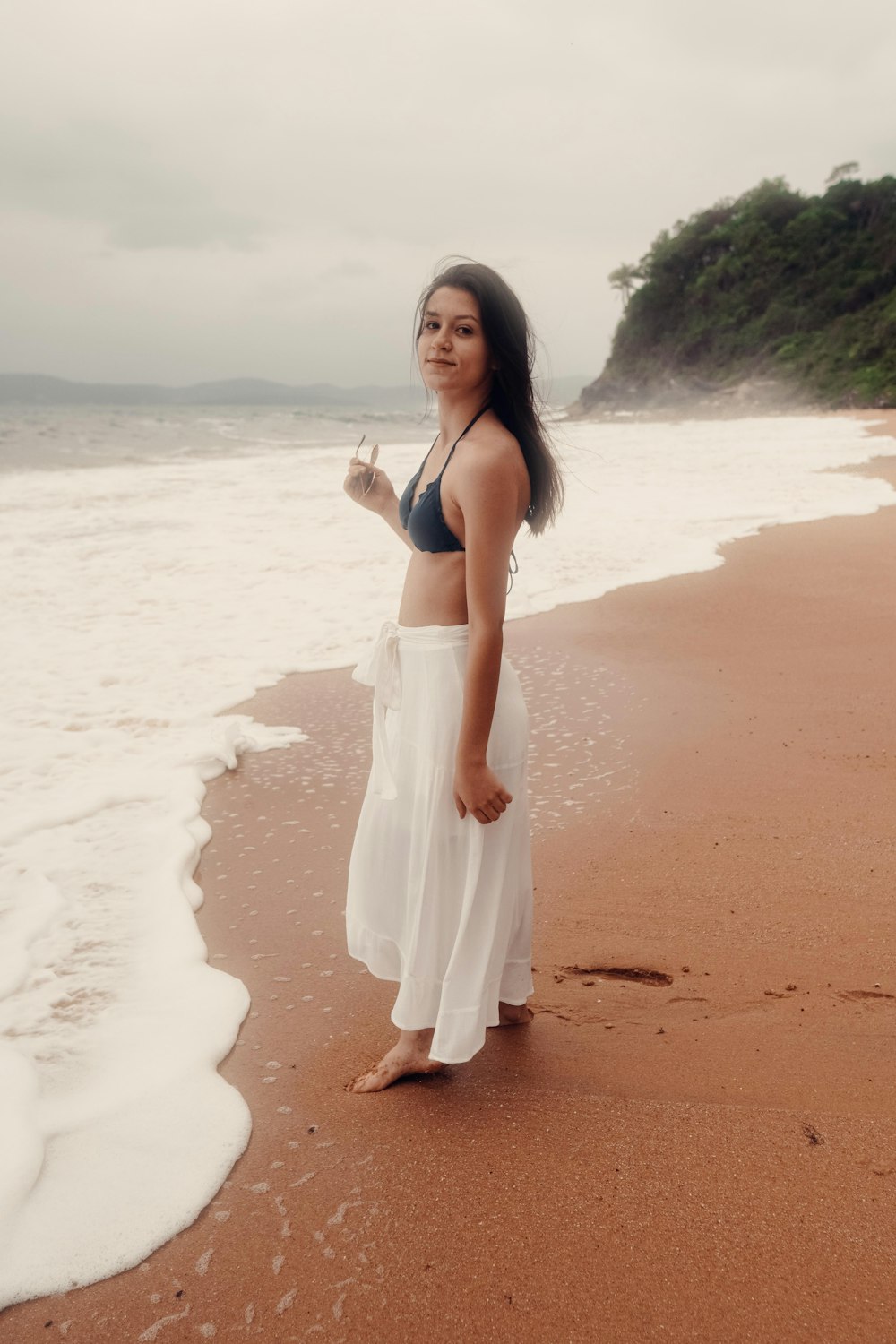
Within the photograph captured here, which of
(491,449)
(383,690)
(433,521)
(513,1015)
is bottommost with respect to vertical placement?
(513,1015)

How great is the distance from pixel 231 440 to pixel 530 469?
32.8m

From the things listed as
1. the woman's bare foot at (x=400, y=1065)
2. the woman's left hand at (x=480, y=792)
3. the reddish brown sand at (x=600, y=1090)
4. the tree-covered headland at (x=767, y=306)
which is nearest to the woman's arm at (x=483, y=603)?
the woman's left hand at (x=480, y=792)

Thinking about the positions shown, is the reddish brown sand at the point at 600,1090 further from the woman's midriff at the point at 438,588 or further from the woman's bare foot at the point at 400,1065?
the woman's midriff at the point at 438,588

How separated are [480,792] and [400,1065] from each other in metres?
0.69

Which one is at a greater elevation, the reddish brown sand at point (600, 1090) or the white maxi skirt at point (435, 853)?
the white maxi skirt at point (435, 853)

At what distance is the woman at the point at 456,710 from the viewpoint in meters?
→ 1.84

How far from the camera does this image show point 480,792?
187 centimetres

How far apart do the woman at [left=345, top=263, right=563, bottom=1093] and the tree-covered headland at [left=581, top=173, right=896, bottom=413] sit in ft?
125

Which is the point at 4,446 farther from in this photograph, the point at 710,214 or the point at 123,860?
the point at 710,214

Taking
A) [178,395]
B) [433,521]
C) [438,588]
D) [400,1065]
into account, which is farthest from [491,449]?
[178,395]

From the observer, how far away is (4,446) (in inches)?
1006

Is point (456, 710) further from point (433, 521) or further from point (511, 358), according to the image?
point (511, 358)

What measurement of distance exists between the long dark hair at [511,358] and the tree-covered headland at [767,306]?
38.2 metres

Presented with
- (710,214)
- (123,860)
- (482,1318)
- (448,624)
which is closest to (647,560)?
(123,860)
